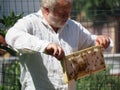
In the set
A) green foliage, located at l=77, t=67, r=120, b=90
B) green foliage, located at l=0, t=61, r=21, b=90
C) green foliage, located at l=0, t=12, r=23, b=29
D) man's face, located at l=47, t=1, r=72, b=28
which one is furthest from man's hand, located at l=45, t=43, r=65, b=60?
green foliage, located at l=77, t=67, r=120, b=90

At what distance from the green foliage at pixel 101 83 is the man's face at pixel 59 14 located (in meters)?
2.29

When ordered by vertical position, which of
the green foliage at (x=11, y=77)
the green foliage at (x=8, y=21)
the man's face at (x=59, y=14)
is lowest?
the green foliage at (x=11, y=77)

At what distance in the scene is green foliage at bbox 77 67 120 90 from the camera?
19.6ft

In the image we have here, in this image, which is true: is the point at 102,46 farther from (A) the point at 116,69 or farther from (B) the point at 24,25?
(A) the point at 116,69

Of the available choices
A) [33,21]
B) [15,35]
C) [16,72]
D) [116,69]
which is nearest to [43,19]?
[33,21]

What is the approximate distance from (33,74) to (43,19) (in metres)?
0.40

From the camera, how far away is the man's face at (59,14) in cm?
362

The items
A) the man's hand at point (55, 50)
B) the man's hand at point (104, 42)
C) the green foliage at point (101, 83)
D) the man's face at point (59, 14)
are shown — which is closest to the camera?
A: the man's hand at point (55, 50)

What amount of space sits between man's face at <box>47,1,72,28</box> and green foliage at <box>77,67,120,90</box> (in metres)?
2.29

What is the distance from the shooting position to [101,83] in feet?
19.6

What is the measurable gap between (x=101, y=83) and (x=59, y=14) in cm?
247

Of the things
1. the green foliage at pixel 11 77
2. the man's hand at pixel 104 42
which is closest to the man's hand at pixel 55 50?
the man's hand at pixel 104 42

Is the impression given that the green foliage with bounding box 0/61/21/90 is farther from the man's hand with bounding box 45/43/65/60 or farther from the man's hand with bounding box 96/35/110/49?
the man's hand with bounding box 45/43/65/60

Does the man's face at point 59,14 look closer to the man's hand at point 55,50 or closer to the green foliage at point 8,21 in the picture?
the man's hand at point 55,50
